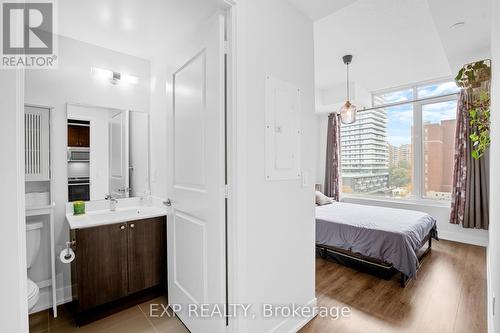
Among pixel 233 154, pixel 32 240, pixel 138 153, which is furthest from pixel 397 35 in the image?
pixel 32 240

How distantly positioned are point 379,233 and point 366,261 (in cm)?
44

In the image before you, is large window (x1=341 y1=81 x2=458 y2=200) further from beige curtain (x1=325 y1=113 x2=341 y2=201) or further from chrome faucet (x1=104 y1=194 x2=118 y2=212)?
chrome faucet (x1=104 y1=194 x2=118 y2=212)

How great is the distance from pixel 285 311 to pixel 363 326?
688 millimetres

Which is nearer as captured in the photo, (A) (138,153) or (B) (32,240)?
(B) (32,240)

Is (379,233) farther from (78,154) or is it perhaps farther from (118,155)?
(78,154)

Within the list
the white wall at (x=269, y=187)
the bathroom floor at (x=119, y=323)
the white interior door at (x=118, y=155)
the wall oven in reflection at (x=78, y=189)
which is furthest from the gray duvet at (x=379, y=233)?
the wall oven in reflection at (x=78, y=189)

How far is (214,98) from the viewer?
1422mm

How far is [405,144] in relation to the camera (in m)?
4.40

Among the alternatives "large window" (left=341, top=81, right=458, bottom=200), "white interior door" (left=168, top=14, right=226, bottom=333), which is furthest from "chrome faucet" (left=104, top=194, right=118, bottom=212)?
"large window" (left=341, top=81, right=458, bottom=200)

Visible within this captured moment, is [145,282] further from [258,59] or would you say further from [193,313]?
[258,59]

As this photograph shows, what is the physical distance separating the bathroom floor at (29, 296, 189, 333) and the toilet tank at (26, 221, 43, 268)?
0.48 meters

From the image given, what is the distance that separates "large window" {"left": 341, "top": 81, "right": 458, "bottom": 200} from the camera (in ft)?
13.0

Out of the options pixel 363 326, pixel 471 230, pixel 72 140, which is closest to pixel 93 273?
pixel 72 140

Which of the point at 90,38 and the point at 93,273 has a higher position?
the point at 90,38
